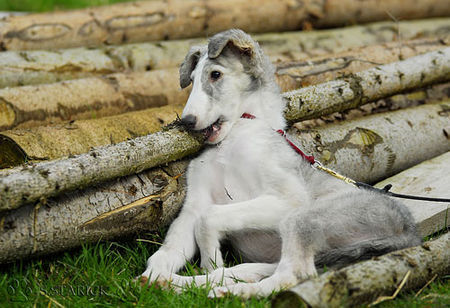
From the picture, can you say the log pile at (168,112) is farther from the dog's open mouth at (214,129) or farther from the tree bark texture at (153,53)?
the dog's open mouth at (214,129)

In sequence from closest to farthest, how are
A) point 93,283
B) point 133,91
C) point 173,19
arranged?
point 93,283
point 133,91
point 173,19

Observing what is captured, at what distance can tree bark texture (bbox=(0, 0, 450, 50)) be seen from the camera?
282 inches

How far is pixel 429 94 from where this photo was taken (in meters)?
6.46

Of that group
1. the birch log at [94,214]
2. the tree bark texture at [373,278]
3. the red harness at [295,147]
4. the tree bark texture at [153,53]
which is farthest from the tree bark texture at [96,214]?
the tree bark texture at [153,53]

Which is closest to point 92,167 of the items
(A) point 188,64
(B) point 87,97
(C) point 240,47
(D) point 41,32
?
(A) point 188,64

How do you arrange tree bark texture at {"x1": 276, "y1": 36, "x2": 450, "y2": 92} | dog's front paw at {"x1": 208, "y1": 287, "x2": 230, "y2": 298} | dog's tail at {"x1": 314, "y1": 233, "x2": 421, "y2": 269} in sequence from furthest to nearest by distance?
tree bark texture at {"x1": 276, "y1": 36, "x2": 450, "y2": 92} → dog's tail at {"x1": 314, "y1": 233, "x2": 421, "y2": 269} → dog's front paw at {"x1": 208, "y1": 287, "x2": 230, "y2": 298}

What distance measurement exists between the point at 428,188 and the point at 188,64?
7.59 feet

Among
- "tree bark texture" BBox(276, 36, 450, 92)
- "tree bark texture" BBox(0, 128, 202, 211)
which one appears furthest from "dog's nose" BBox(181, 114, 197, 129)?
"tree bark texture" BBox(276, 36, 450, 92)

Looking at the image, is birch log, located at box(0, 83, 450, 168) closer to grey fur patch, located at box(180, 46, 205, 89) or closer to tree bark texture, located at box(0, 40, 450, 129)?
tree bark texture, located at box(0, 40, 450, 129)

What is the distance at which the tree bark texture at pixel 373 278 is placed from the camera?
9.75 feet

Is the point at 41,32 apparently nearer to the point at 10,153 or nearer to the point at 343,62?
the point at 10,153

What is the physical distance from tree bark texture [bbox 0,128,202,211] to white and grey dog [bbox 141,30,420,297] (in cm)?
22

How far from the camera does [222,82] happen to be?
13.7 ft

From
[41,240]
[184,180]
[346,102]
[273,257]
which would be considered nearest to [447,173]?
[346,102]
